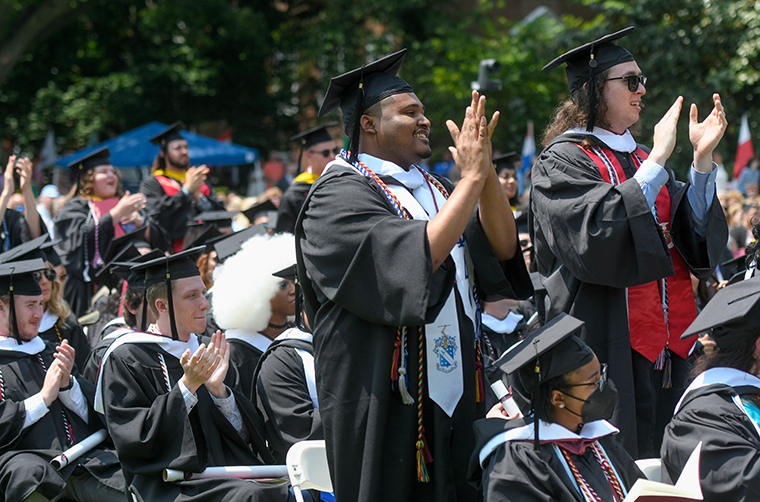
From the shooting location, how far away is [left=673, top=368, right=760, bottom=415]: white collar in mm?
2994

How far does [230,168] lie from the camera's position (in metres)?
25.8

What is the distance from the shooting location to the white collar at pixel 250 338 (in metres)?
5.15

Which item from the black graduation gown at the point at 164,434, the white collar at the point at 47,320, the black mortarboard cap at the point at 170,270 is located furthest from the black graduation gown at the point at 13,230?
the black graduation gown at the point at 164,434

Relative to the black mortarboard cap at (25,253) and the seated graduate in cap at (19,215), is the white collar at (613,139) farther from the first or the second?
the seated graduate in cap at (19,215)

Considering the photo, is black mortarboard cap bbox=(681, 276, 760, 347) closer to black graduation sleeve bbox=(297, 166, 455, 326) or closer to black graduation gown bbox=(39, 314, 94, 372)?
black graduation sleeve bbox=(297, 166, 455, 326)

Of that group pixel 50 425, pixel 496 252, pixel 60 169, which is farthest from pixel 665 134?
pixel 60 169

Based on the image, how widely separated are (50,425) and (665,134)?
139 inches

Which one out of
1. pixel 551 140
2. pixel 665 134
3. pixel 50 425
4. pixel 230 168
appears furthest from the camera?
pixel 230 168

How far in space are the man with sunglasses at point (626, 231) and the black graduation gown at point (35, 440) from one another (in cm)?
264

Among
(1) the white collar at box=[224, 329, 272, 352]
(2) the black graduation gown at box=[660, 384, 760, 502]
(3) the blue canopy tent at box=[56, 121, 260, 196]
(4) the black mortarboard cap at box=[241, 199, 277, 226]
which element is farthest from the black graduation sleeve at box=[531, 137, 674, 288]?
A: (3) the blue canopy tent at box=[56, 121, 260, 196]

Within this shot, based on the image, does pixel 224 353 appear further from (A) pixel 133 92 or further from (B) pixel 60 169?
(A) pixel 133 92

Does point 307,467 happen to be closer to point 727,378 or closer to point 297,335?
point 297,335

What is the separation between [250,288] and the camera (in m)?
5.08

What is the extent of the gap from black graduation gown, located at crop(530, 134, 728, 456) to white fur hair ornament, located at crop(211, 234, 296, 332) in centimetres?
186
